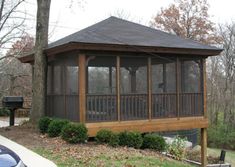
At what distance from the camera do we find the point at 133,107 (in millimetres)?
13156

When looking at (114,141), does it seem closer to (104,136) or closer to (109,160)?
(104,136)

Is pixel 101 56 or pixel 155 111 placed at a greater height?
pixel 101 56

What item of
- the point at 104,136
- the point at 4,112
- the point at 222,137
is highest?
the point at 4,112

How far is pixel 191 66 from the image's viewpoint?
1460 centimetres

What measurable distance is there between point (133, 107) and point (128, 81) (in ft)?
2.88

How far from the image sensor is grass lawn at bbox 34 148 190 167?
29.2 feet

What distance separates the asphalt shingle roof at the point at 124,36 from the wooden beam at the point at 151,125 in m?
2.54

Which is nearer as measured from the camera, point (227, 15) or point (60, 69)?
point (60, 69)

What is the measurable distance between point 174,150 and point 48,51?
19.1ft

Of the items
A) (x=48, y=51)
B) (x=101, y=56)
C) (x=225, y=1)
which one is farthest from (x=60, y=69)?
(x=225, y=1)

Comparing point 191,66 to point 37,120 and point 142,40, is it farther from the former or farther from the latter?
point 37,120

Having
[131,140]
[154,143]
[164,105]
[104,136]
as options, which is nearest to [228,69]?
[164,105]

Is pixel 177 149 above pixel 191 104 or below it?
below

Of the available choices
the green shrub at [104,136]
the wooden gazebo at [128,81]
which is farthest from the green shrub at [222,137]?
the green shrub at [104,136]
